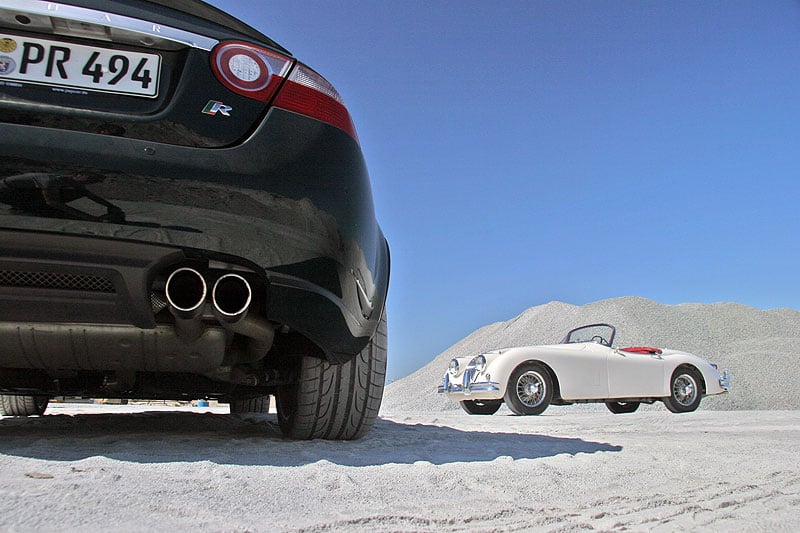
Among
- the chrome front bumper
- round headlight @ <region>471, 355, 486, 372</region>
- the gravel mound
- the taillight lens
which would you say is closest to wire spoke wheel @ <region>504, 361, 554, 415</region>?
the chrome front bumper

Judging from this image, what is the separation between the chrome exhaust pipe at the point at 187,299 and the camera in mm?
1770

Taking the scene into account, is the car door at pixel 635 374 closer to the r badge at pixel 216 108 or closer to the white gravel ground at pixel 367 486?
the white gravel ground at pixel 367 486

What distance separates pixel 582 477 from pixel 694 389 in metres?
7.07

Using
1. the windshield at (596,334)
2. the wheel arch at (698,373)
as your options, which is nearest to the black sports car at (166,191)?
the windshield at (596,334)

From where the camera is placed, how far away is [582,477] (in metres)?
1.95

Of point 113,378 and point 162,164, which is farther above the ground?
point 162,164

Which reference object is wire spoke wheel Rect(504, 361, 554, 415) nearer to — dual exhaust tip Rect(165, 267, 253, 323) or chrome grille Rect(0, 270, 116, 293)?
dual exhaust tip Rect(165, 267, 253, 323)

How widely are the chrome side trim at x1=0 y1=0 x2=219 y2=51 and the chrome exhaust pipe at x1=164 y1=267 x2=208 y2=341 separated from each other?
607mm

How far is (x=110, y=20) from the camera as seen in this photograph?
1.69 meters

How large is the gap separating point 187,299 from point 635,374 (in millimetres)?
6932

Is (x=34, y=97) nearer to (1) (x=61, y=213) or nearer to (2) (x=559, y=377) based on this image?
(1) (x=61, y=213)

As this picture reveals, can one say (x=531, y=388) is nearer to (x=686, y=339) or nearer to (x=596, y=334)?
(x=596, y=334)

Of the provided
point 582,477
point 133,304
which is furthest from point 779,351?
point 133,304

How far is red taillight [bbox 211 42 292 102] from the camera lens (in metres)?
1.76
